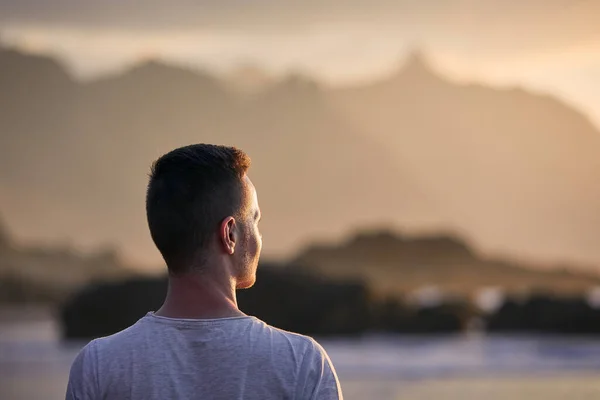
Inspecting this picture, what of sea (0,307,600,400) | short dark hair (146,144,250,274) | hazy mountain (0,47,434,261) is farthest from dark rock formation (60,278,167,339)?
short dark hair (146,144,250,274)

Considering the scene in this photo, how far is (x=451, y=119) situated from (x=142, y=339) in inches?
301

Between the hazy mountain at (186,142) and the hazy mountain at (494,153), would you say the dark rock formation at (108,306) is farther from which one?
the hazy mountain at (494,153)

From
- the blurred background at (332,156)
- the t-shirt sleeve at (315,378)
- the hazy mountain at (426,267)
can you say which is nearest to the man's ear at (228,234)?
the t-shirt sleeve at (315,378)

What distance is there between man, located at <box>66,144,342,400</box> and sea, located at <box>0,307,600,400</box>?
4.46 metres

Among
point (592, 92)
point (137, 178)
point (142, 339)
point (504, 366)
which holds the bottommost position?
point (504, 366)

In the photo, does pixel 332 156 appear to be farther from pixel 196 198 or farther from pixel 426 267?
pixel 196 198

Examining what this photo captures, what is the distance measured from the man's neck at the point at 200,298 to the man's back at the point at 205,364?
0.01 m

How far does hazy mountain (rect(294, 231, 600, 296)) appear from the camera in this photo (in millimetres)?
7730

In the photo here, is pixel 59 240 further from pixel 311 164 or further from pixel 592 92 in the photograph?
pixel 592 92

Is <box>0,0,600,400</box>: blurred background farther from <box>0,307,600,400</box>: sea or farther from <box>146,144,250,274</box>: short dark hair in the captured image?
<box>146,144,250,274</box>: short dark hair

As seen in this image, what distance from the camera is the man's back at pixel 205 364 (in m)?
0.94

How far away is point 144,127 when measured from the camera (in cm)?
847

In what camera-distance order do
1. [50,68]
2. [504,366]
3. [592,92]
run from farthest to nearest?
1. [50,68]
2. [592,92]
3. [504,366]

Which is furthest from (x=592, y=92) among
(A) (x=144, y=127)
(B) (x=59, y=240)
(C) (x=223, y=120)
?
(B) (x=59, y=240)
